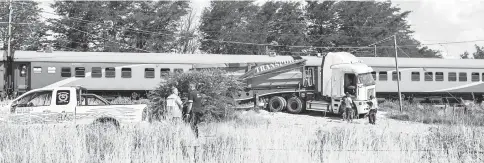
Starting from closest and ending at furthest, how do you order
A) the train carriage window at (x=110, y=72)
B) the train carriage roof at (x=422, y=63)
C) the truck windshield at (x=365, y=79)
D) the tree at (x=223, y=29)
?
the truck windshield at (x=365, y=79) < the train carriage window at (x=110, y=72) < the train carriage roof at (x=422, y=63) < the tree at (x=223, y=29)

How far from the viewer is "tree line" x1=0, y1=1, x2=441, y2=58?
39000 millimetres

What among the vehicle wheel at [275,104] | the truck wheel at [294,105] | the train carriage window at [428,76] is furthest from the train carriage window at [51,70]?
the train carriage window at [428,76]

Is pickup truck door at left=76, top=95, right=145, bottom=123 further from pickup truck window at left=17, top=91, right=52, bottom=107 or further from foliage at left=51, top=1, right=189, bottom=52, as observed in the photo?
foliage at left=51, top=1, right=189, bottom=52

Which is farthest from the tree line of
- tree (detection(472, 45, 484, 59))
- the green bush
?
tree (detection(472, 45, 484, 59))

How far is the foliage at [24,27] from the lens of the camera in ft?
123

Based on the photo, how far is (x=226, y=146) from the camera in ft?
23.1

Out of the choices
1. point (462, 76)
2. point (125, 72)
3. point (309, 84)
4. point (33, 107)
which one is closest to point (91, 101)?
point (33, 107)

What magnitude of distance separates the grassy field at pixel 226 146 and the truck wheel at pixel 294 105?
496 inches

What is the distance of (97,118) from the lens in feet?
34.7

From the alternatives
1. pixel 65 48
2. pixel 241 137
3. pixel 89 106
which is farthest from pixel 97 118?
pixel 65 48

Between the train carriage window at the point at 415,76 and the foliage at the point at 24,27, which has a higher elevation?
the foliage at the point at 24,27

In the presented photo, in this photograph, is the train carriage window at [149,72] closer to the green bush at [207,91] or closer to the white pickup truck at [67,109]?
the green bush at [207,91]

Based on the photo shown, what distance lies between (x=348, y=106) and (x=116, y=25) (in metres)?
28.0

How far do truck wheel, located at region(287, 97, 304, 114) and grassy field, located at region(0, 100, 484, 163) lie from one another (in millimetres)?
12596
